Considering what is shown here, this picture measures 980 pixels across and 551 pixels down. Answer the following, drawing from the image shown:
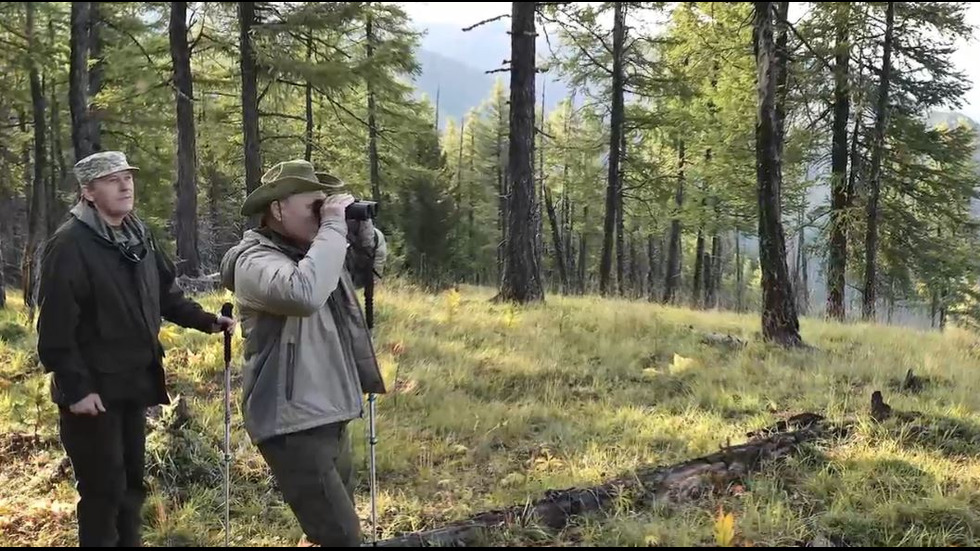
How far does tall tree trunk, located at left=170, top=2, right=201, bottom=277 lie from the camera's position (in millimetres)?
12516

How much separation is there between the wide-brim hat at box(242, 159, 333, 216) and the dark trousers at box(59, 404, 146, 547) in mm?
1202

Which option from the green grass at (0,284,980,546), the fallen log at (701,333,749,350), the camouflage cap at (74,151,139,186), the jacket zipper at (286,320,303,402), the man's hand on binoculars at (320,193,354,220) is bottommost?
the green grass at (0,284,980,546)

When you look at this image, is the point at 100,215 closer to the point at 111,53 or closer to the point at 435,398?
the point at 435,398

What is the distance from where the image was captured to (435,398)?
6.24 metres

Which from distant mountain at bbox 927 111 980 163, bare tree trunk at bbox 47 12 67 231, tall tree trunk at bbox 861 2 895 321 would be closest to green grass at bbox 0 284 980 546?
tall tree trunk at bbox 861 2 895 321

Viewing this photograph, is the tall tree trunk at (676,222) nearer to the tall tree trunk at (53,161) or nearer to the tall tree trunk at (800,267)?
the tall tree trunk at (800,267)

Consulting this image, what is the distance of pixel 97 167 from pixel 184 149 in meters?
10.2

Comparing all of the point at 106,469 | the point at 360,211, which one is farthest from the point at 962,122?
the point at 106,469

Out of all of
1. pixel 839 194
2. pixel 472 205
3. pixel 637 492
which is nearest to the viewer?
pixel 637 492

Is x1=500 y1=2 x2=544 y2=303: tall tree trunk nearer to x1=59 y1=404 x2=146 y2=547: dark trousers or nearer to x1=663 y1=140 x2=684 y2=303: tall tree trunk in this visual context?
x1=59 y1=404 x2=146 y2=547: dark trousers

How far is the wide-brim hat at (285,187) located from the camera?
2.88 m

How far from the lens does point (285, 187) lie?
288cm

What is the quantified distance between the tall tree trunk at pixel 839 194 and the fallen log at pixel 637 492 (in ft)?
38.7

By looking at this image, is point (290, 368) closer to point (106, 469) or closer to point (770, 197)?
point (106, 469)
